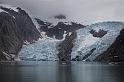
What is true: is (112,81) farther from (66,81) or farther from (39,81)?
(39,81)

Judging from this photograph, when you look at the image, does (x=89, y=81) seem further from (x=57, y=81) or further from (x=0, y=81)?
(x=0, y=81)

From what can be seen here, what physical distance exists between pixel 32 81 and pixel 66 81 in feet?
25.6

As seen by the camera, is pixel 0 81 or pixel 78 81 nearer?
pixel 0 81

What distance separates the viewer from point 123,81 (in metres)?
73.4

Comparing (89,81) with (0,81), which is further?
(89,81)

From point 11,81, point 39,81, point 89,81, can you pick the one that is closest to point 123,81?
point 89,81

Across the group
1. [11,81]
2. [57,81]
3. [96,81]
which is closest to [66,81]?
[57,81]

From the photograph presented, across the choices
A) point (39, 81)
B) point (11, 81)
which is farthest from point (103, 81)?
point (11, 81)

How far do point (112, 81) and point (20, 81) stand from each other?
827 inches

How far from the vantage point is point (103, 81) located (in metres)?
75.1

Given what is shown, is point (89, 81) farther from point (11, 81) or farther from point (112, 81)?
point (11, 81)

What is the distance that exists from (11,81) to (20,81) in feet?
7.60

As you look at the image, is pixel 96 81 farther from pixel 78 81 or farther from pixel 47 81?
A: pixel 47 81

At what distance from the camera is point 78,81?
249 ft
